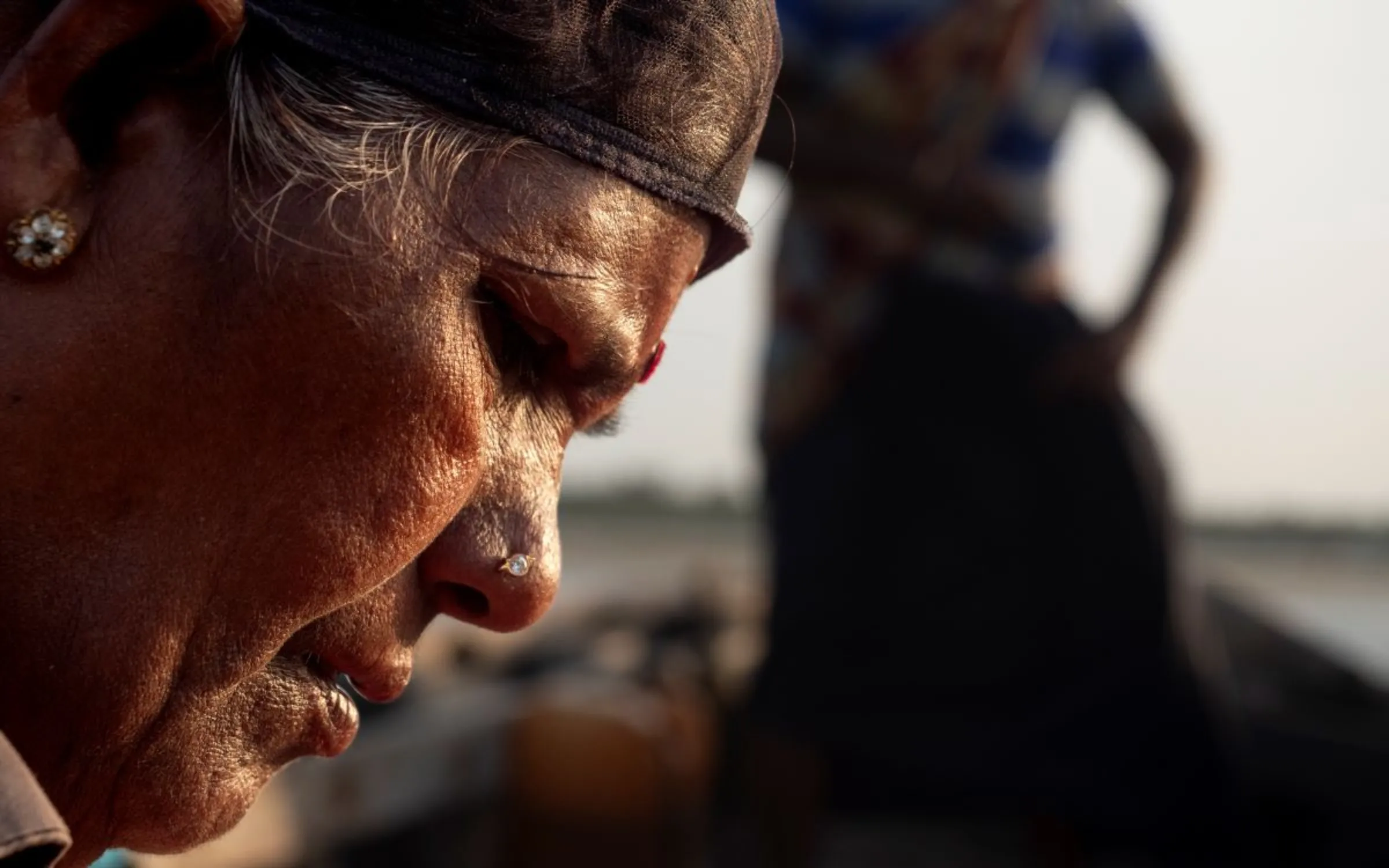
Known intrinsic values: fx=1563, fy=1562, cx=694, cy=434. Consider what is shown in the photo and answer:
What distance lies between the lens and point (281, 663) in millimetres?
1158

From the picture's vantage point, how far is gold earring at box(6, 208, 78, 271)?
0.96 metres

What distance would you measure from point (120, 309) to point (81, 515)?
136 mm

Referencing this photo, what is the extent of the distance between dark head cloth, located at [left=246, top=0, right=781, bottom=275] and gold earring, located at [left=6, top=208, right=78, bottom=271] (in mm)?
185

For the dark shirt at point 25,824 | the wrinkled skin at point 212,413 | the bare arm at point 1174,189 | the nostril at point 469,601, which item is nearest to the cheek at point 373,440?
the wrinkled skin at point 212,413

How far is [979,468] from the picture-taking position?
413 cm

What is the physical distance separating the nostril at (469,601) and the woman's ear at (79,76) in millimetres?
402

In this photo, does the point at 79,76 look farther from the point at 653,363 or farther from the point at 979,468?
the point at 979,468

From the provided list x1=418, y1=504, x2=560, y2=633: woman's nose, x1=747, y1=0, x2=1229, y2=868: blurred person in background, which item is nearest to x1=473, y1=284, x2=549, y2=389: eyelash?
x1=418, y1=504, x2=560, y2=633: woman's nose

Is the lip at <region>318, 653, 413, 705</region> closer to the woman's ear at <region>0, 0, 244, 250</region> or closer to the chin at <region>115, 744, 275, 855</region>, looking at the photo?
the chin at <region>115, 744, 275, 855</region>

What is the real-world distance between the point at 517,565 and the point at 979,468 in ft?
10.1

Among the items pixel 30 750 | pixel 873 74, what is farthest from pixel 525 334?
pixel 873 74

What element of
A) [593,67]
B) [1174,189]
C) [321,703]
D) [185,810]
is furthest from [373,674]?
[1174,189]

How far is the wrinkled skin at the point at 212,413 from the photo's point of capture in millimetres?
984

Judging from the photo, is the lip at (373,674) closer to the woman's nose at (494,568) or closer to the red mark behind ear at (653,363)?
the woman's nose at (494,568)
